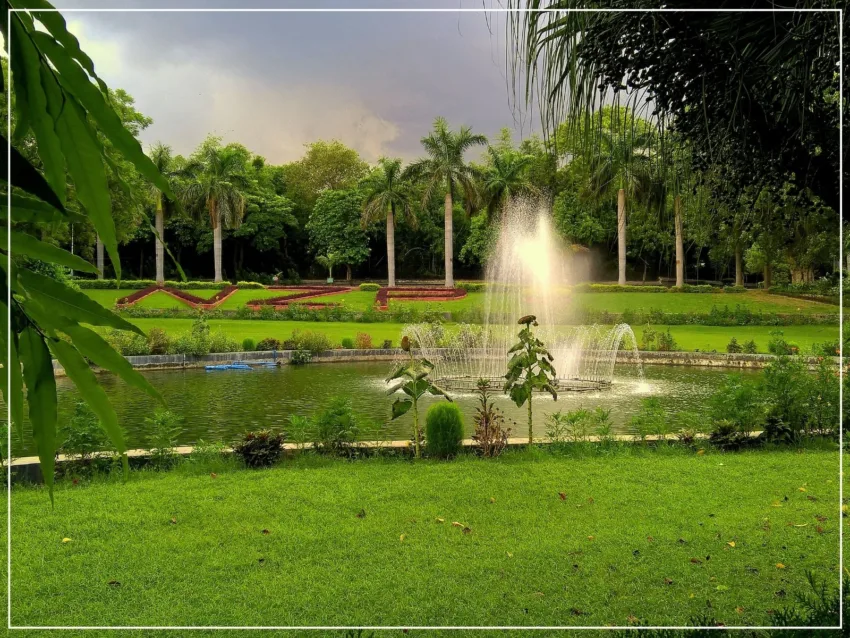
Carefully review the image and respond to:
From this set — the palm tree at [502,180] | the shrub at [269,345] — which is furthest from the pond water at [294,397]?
the palm tree at [502,180]

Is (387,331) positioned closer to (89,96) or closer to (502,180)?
(502,180)

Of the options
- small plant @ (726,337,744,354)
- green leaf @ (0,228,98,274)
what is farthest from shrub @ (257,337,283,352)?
green leaf @ (0,228,98,274)

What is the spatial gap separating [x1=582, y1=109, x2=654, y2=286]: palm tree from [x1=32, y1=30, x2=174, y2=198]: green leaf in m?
1.57

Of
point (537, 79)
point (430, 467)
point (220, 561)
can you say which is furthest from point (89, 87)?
point (430, 467)

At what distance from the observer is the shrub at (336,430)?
5.39 metres

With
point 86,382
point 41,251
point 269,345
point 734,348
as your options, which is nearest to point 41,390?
point 86,382

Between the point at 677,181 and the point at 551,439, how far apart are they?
337 centimetres

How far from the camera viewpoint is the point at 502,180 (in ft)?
29.6

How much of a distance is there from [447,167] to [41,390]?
760 cm

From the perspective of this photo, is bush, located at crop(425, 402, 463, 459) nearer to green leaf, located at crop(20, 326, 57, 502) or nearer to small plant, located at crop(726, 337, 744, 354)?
green leaf, located at crop(20, 326, 57, 502)

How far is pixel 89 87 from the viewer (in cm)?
120

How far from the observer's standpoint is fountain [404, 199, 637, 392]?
12.9 m

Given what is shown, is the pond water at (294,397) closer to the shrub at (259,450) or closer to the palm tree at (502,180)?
the shrub at (259,450)

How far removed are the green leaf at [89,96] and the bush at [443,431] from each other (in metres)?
4.26
